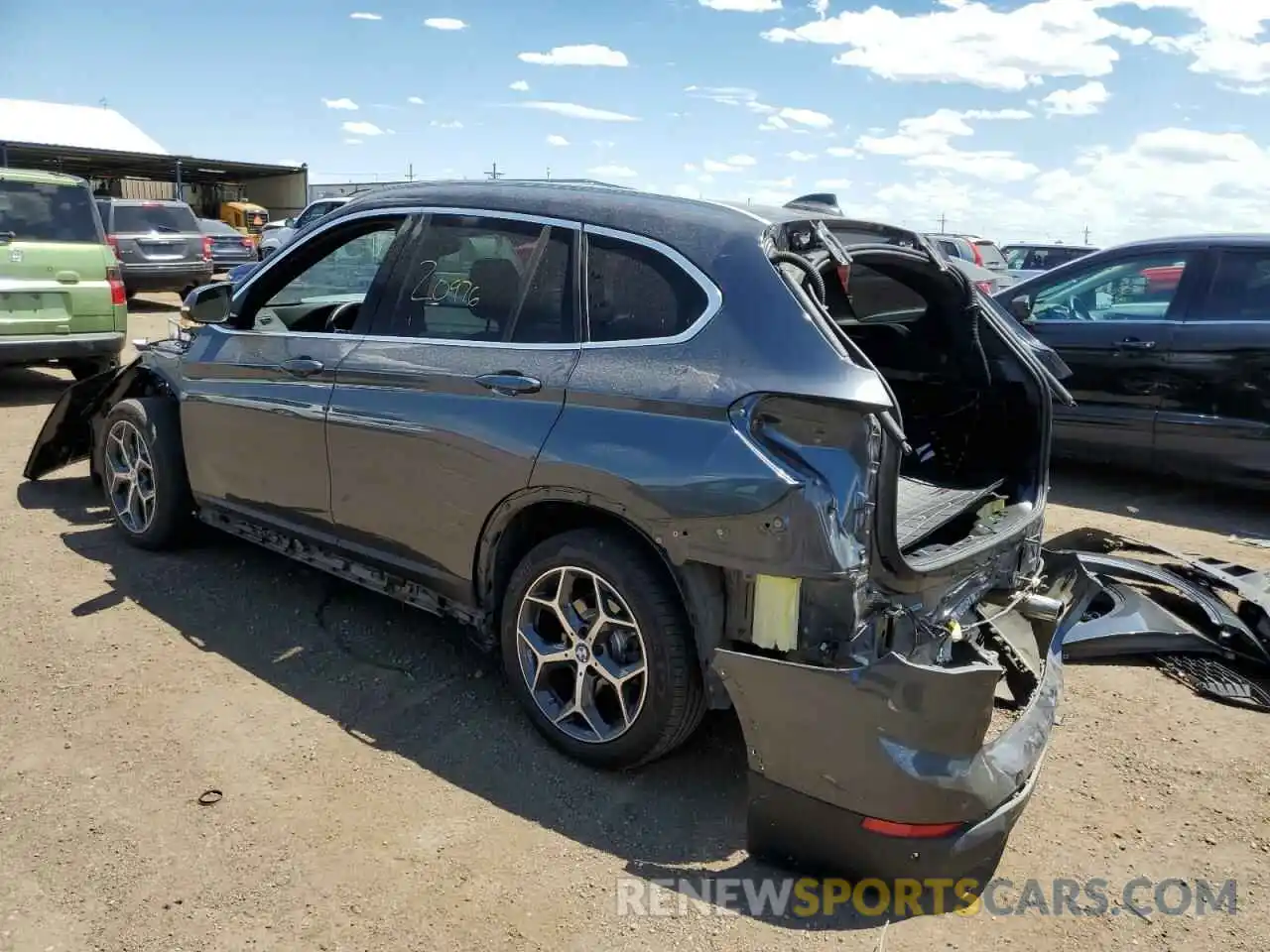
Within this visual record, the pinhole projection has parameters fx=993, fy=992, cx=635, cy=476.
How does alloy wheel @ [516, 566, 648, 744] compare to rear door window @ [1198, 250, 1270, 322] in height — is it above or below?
below

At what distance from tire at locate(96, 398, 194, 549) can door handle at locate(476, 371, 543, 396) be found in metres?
2.33

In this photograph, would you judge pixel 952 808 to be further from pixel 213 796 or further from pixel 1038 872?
pixel 213 796

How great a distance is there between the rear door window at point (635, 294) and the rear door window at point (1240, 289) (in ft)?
16.4

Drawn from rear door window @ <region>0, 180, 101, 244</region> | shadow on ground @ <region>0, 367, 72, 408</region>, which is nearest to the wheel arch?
shadow on ground @ <region>0, 367, 72, 408</region>

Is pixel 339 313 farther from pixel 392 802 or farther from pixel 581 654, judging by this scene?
pixel 392 802

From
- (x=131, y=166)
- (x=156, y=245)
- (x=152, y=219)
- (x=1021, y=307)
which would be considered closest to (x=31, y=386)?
(x=156, y=245)

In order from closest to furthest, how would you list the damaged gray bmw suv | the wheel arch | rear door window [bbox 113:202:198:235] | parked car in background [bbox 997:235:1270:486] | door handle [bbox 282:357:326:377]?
1. the damaged gray bmw suv
2. the wheel arch
3. door handle [bbox 282:357:326:377]
4. parked car in background [bbox 997:235:1270:486]
5. rear door window [bbox 113:202:198:235]

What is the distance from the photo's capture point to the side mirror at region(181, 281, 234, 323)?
15.1ft

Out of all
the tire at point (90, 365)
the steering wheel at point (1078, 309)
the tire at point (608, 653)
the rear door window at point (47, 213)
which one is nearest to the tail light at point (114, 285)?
the rear door window at point (47, 213)

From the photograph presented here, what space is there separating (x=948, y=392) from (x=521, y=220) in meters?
1.86

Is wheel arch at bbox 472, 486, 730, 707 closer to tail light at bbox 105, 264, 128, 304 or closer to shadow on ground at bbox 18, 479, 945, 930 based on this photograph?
shadow on ground at bbox 18, 479, 945, 930

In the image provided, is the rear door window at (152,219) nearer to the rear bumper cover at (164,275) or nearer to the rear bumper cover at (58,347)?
the rear bumper cover at (164,275)

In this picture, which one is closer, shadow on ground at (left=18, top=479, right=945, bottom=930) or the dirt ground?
the dirt ground

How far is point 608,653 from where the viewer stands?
10.4ft
